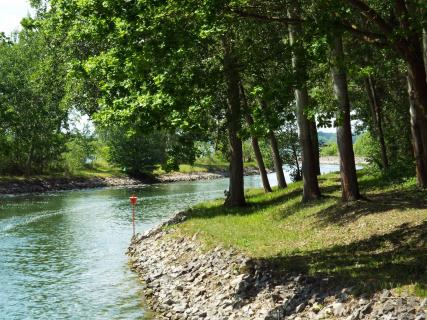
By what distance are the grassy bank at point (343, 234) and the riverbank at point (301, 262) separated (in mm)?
33

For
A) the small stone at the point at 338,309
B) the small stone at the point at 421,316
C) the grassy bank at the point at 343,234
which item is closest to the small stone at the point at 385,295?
the grassy bank at the point at 343,234

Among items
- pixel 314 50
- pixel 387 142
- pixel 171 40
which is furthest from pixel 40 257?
pixel 387 142

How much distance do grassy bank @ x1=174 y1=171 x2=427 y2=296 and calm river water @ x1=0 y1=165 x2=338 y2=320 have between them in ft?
11.7

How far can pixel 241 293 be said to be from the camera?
42.2ft

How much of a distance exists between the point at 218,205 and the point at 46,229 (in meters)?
11.8

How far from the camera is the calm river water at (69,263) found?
16.2 meters

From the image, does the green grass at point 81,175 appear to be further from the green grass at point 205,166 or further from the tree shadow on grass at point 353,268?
the tree shadow on grass at point 353,268

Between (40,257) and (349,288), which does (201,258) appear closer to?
(349,288)

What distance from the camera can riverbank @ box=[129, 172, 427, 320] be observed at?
10.2 meters

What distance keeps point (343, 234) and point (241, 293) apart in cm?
419

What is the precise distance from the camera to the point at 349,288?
10453 mm

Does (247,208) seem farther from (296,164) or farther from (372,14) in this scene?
(296,164)

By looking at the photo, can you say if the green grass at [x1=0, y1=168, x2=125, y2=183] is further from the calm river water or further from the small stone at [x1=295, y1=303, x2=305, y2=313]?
the small stone at [x1=295, y1=303, x2=305, y2=313]

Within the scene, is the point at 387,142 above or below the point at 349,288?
above
